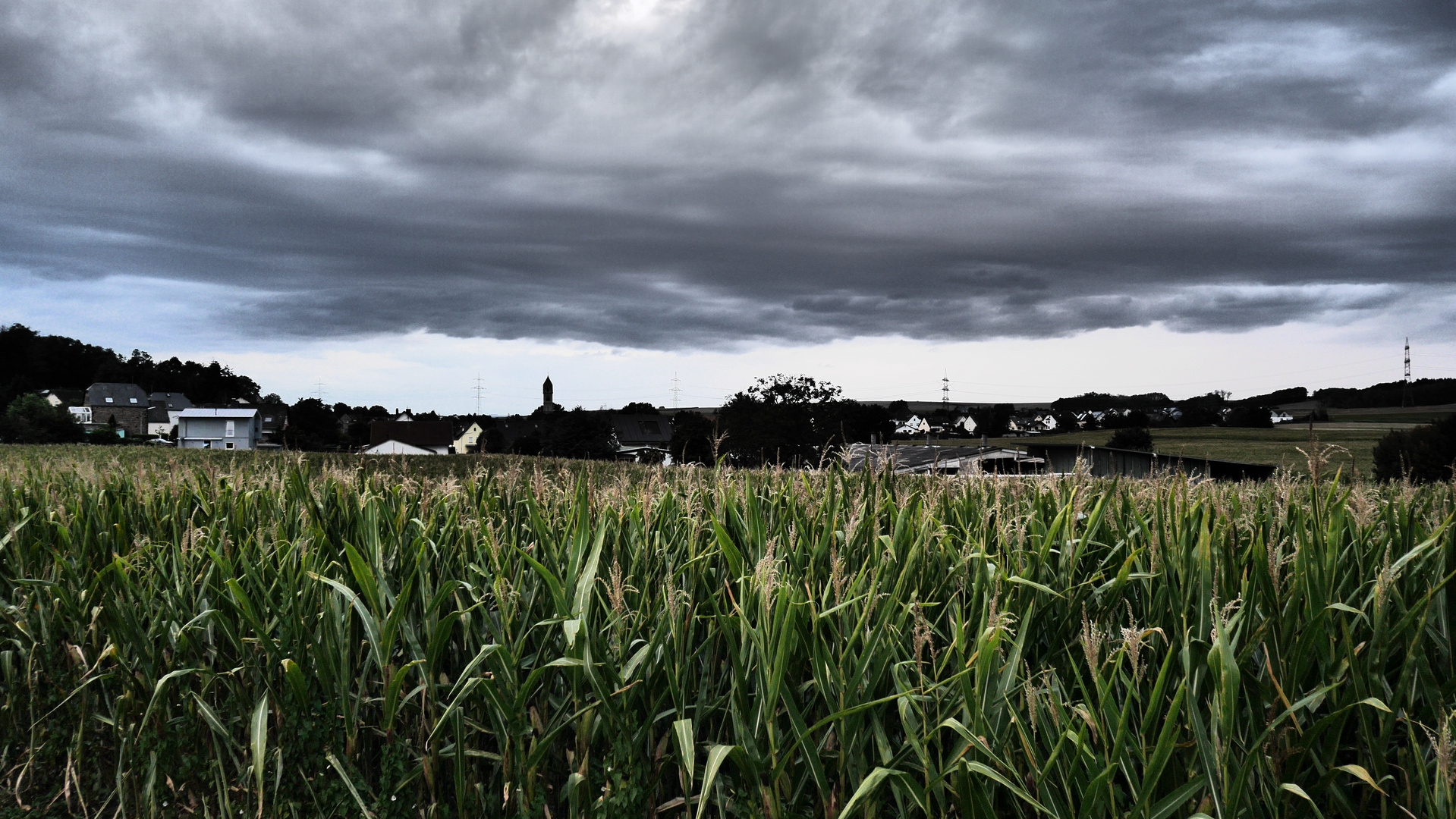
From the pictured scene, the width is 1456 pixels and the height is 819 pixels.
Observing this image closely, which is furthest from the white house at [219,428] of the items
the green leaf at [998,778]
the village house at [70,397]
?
the green leaf at [998,778]

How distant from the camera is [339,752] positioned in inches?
116

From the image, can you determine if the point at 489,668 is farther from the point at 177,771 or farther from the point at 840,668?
the point at 177,771

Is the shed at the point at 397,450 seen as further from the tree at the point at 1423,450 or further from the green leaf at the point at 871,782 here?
the tree at the point at 1423,450

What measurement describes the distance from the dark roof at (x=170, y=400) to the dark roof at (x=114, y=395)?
3.92 meters

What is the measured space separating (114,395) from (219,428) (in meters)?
37.0

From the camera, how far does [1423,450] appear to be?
83.3 ft

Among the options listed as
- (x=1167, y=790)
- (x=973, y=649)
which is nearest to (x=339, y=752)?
(x=973, y=649)

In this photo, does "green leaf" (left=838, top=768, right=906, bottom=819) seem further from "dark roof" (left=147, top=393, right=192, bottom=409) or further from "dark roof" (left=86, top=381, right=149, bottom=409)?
"dark roof" (left=147, top=393, right=192, bottom=409)

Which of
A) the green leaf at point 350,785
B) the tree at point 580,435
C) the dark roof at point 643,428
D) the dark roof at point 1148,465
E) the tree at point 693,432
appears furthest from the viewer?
the dark roof at point 643,428

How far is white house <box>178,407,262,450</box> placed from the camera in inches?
3324

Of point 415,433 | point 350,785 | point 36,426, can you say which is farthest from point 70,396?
point 350,785

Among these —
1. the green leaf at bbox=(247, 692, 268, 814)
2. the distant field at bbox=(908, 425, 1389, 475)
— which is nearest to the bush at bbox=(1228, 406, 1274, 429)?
the distant field at bbox=(908, 425, 1389, 475)

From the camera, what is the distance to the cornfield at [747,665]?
6.77ft

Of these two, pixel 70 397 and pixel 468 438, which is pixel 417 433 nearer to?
pixel 468 438
